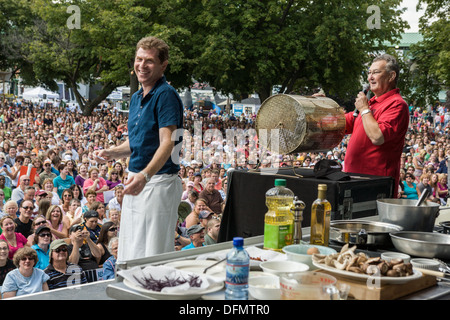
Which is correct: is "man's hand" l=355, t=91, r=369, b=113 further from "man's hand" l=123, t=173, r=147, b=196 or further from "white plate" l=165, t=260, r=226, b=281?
"white plate" l=165, t=260, r=226, b=281

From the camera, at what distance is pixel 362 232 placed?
6.97ft

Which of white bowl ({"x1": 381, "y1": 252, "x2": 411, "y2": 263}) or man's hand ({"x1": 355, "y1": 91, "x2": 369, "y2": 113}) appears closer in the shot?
white bowl ({"x1": 381, "y1": 252, "x2": 411, "y2": 263})

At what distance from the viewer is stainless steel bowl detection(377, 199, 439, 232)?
7.61 ft

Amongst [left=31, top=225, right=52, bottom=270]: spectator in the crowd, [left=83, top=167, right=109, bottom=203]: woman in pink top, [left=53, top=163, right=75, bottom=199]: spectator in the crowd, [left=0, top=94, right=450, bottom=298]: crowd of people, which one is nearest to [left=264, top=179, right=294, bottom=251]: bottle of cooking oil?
[left=0, top=94, right=450, bottom=298]: crowd of people

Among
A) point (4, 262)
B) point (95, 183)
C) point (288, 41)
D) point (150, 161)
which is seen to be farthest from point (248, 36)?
point (150, 161)

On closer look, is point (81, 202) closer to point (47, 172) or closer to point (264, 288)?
point (47, 172)

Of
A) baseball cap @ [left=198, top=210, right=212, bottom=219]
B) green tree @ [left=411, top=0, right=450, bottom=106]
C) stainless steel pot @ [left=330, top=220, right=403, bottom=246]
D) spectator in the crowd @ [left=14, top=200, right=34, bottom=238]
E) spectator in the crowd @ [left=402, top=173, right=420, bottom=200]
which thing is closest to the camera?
stainless steel pot @ [left=330, top=220, right=403, bottom=246]

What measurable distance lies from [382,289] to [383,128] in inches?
62.4

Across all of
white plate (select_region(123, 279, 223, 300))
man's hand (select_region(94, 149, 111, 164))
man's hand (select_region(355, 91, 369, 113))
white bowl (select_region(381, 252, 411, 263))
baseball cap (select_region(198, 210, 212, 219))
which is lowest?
baseball cap (select_region(198, 210, 212, 219))

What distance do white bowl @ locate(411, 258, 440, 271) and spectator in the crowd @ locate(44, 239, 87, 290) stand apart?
445 cm

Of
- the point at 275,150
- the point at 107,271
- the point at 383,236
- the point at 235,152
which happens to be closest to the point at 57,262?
the point at 107,271

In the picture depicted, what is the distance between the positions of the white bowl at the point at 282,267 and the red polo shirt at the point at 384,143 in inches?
58.8

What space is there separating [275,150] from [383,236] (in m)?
1.08

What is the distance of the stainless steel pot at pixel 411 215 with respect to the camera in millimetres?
2318
